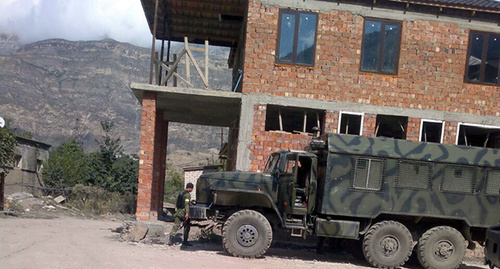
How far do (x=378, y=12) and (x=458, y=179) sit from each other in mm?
5310

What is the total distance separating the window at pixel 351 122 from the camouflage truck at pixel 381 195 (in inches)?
109

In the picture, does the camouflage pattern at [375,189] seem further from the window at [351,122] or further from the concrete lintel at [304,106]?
the window at [351,122]

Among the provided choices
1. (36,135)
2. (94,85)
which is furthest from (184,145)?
(94,85)

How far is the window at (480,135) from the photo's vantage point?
13.0 m

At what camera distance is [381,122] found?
1401 centimetres

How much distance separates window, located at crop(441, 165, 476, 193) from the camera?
9.68m

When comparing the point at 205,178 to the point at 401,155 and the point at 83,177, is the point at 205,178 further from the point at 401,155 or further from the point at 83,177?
the point at 83,177

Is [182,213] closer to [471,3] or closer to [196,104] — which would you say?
[196,104]

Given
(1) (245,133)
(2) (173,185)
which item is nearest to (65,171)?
(2) (173,185)

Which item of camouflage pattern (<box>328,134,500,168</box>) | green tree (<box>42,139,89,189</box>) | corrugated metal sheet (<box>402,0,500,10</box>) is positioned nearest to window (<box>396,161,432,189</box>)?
camouflage pattern (<box>328,134,500,168</box>)

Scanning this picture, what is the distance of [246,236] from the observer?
9414 millimetres

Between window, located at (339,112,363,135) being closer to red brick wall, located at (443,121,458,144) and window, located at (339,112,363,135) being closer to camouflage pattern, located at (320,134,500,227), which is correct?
red brick wall, located at (443,121,458,144)

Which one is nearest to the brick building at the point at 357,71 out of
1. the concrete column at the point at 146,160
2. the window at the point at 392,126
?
the concrete column at the point at 146,160

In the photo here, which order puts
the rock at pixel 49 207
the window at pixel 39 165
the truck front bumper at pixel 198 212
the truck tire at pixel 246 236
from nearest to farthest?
the truck tire at pixel 246 236, the truck front bumper at pixel 198 212, the rock at pixel 49 207, the window at pixel 39 165
